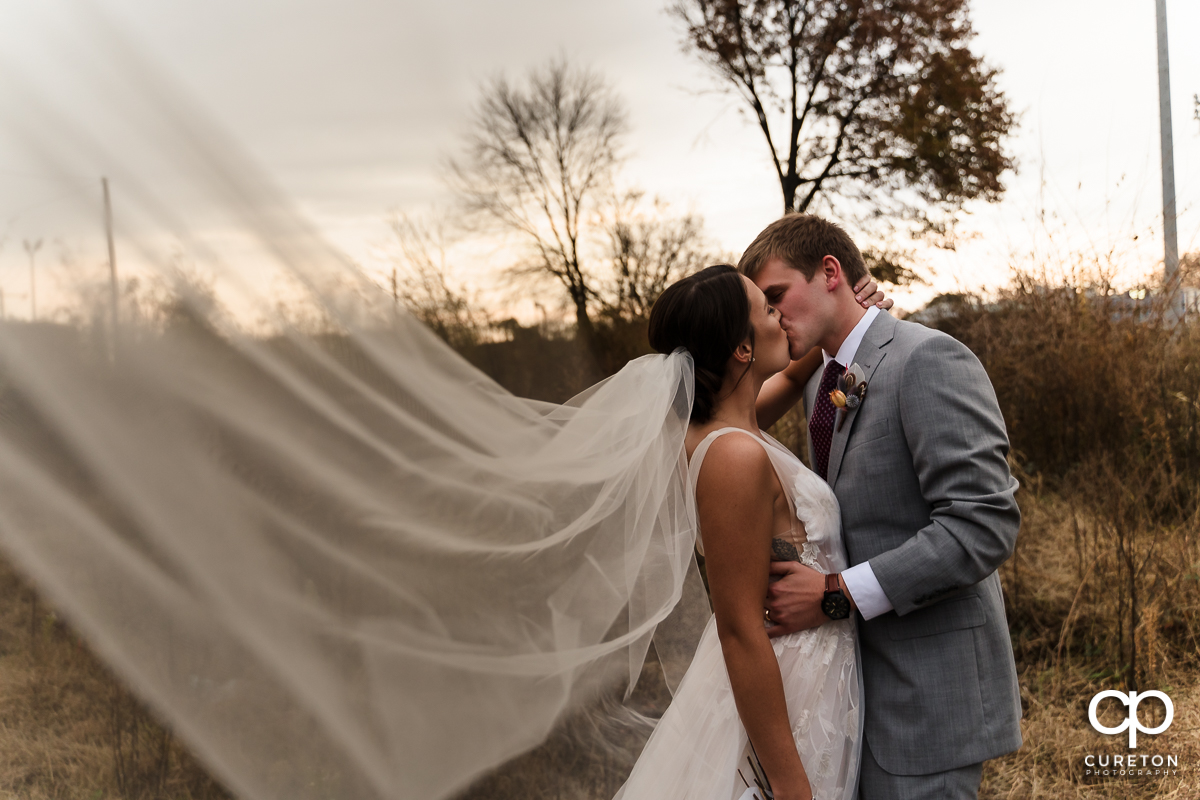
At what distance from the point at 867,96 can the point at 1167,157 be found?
7.27ft

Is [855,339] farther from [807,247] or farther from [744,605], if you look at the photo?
[744,605]

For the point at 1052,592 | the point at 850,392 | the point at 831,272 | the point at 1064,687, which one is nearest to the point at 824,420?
the point at 850,392

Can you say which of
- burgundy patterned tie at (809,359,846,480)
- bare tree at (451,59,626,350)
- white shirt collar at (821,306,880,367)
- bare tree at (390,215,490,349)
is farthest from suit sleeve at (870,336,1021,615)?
bare tree at (451,59,626,350)

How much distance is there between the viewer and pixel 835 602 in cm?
160

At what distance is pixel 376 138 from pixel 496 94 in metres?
2.13

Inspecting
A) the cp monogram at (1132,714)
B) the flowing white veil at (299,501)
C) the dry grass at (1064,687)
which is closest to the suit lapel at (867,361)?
the flowing white veil at (299,501)

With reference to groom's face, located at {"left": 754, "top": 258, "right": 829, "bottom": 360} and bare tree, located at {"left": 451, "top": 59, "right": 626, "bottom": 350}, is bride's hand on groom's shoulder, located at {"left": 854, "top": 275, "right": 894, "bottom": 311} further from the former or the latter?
bare tree, located at {"left": 451, "top": 59, "right": 626, "bottom": 350}

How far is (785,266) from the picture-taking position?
1.88m

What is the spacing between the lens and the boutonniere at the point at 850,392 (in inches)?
67.2

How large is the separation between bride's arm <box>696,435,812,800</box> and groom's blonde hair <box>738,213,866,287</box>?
61 centimetres

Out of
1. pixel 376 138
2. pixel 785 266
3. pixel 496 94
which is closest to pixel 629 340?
pixel 496 94

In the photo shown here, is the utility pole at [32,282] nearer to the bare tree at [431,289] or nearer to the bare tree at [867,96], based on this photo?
the bare tree at [431,289]

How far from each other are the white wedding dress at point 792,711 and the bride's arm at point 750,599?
9cm

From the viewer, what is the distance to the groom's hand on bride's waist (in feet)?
5.23
